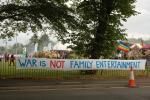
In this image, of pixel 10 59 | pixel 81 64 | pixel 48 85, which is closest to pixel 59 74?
pixel 81 64

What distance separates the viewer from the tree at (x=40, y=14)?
22656 millimetres

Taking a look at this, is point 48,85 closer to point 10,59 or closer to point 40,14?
point 40,14

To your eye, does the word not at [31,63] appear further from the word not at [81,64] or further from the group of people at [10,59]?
the group of people at [10,59]

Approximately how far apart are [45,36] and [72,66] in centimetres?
349

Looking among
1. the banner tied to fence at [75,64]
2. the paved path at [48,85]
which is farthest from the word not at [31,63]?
the paved path at [48,85]

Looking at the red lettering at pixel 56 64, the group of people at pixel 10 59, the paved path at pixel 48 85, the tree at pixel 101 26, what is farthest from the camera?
the group of people at pixel 10 59

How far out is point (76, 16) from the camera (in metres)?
24.5

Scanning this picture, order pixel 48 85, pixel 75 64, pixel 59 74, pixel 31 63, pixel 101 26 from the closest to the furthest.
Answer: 1. pixel 48 85
2. pixel 31 63
3. pixel 75 64
4. pixel 59 74
5. pixel 101 26

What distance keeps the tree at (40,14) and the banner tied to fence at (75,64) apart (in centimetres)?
226

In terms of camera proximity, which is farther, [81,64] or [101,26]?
[101,26]

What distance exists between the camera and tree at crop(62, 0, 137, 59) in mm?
26703

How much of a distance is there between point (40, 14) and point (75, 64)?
12.9 ft

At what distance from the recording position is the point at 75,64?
77.3 ft

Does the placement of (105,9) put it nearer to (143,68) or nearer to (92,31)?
(92,31)
